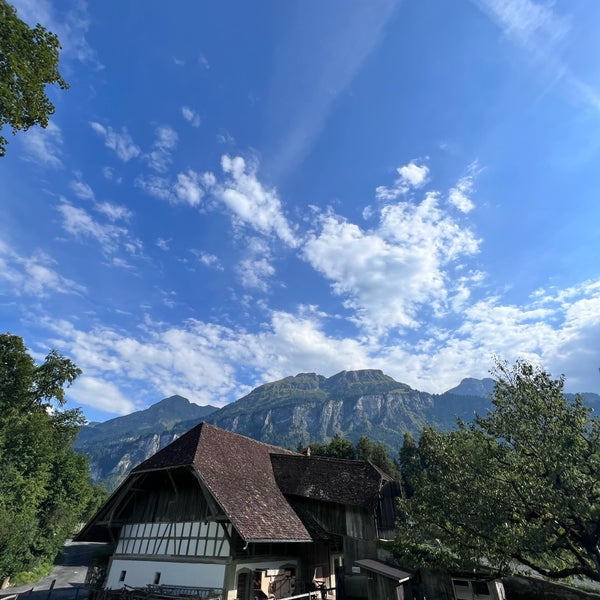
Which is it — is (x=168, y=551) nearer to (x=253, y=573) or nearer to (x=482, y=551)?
(x=253, y=573)

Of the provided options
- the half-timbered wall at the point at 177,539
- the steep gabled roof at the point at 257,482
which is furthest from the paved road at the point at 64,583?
the steep gabled roof at the point at 257,482

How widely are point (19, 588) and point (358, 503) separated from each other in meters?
33.0

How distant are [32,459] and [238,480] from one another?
2770 cm

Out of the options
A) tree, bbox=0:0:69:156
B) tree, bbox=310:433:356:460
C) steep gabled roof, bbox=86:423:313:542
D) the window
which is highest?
tree, bbox=310:433:356:460

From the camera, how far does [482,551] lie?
15.0 metres

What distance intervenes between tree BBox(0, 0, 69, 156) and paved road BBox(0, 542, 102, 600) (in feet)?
86.3

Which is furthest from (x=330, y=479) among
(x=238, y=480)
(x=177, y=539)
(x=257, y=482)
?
(x=177, y=539)

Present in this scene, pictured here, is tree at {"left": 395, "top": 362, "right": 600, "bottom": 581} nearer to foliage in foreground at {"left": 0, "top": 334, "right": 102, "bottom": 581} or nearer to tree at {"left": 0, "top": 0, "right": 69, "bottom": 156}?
tree at {"left": 0, "top": 0, "right": 69, "bottom": 156}

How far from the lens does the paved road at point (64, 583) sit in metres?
27.9

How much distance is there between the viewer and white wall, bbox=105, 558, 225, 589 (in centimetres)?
1833

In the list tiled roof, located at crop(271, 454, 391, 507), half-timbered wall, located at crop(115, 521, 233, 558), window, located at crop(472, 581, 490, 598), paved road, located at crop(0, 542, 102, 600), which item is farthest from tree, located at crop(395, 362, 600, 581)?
paved road, located at crop(0, 542, 102, 600)

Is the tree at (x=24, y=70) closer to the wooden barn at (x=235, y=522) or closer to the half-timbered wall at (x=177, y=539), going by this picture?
the wooden barn at (x=235, y=522)

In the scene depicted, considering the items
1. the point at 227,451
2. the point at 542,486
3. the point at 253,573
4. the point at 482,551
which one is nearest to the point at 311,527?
the point at 253,573

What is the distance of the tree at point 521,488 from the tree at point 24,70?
20.7 m
